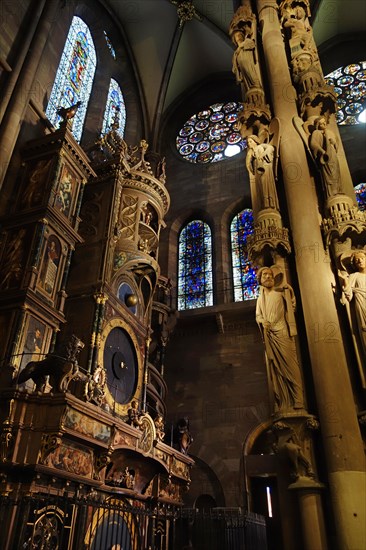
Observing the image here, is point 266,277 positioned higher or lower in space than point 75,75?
lower

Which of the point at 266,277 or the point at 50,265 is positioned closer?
the point at 266,277

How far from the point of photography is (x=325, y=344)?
4.57 metres

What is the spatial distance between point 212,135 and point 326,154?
1434 centimetres

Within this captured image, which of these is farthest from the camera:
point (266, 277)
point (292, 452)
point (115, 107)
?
point (115, 107)

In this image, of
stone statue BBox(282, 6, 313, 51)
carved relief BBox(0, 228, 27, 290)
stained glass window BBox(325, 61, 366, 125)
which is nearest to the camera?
stone statue BBox(282, 6, 313, 51)

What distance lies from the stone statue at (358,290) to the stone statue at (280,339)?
61cm

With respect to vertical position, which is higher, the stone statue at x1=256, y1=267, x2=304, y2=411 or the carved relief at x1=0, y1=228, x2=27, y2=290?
the carved relief at x1=0, y1=228, x2=27, y2=290

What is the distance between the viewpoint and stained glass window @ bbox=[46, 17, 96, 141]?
12988 millimetres

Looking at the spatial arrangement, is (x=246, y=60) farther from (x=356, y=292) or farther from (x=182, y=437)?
(x=182, y=437)

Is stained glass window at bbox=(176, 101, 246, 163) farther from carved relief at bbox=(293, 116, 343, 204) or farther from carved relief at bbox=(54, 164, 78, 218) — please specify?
carved relief at bbox=(293, 116, 343, 204)

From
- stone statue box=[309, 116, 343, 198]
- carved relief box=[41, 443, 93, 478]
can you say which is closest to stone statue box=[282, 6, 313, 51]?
stone statue box=[309, 116, 343, 198]

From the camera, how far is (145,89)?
63.6ft

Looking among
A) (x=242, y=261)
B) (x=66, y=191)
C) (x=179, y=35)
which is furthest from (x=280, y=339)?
(x=179, y=35)

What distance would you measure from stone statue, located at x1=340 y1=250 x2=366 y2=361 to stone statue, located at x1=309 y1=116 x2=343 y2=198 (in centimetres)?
95
